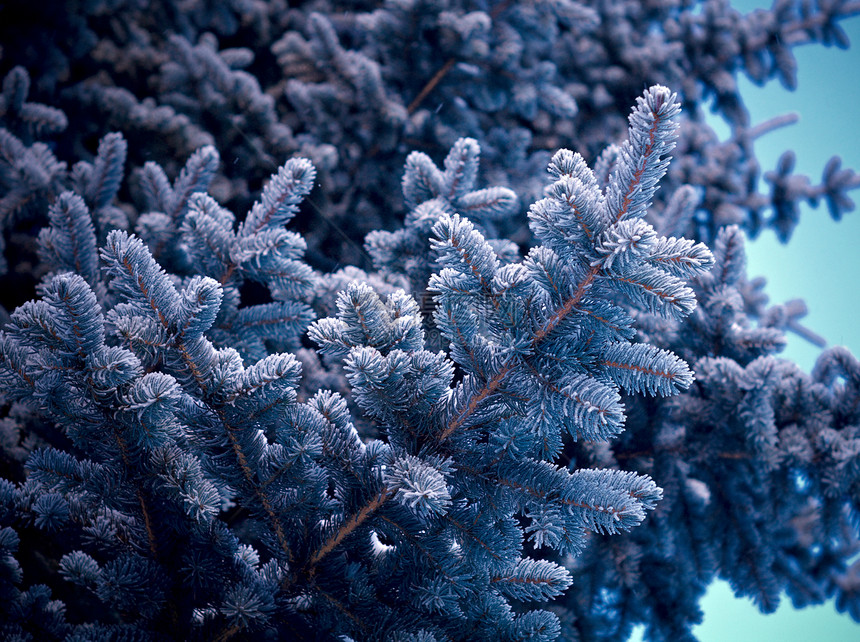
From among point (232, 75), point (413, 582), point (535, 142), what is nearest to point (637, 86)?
point (535, 142)

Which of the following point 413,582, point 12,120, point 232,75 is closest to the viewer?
point 413,582

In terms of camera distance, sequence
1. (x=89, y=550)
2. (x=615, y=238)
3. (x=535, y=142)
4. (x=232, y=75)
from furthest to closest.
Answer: (x=535, y=142) → (x=232, y=75) → (x=89, y=550) → (x=615, y=238)

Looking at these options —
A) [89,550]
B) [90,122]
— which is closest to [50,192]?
[90,122]

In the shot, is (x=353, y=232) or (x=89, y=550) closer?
(x=89, y=550)

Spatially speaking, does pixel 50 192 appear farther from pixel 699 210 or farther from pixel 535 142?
pixel 699 210

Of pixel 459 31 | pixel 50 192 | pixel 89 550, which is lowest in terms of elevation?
pixel 89 550

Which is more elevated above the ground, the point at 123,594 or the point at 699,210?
the point at 699,210

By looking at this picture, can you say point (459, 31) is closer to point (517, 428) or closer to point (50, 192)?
point (50, 192)
